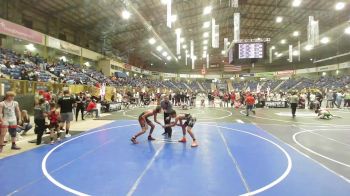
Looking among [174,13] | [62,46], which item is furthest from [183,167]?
[62,46]

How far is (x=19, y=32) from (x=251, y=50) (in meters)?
19.5

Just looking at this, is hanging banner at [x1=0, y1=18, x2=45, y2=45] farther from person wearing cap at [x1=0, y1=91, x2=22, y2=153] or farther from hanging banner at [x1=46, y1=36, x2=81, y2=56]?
person wearing cap at [x1=0, y1=91, x2=22, y2=153]

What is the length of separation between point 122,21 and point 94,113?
14250 mm

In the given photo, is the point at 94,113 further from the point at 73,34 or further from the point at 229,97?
the point at 73,34

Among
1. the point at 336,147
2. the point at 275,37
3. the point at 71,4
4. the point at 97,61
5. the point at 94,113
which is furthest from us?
the point at 275,37

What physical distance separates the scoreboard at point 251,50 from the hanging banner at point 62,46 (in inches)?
766

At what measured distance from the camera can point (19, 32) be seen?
Result: 22609 mm

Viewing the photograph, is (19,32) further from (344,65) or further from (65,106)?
(344,65)

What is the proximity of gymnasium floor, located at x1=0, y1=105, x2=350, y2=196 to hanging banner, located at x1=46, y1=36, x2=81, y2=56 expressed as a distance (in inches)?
829

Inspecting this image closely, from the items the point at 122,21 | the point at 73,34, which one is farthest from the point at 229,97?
the point at 73,34

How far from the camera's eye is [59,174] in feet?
19.7

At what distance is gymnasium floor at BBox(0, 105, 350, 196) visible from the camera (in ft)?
17.0

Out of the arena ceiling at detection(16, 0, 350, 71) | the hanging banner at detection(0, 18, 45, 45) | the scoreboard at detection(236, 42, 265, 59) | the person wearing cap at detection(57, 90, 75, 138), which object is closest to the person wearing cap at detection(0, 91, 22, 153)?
the person wearing cap at detection(57, 90, 75, 138)

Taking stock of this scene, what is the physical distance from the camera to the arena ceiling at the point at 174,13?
999 inches
